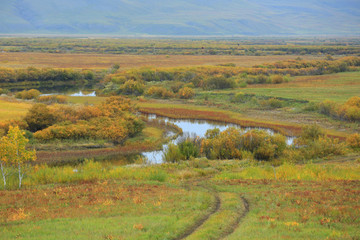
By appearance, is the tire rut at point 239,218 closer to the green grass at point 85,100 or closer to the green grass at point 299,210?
the green grass at point 299,210

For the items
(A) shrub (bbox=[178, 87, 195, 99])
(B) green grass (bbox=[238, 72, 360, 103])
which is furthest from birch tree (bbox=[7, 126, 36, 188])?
(A) shrub (bbox=[178, 87, 195, 99])

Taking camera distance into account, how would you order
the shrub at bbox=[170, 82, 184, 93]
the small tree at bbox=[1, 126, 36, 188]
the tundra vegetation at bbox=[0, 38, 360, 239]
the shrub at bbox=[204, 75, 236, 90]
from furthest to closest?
the shrub at bbox=[204, 75, 236, 90], the shrub at bbox=[170, 82, 184, 93], the small tree at bbox=[1, 126, 36, 188], the tundra vegetation at bbox=[0, 38, 360, 239]

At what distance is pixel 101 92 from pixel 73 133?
30.4 meters

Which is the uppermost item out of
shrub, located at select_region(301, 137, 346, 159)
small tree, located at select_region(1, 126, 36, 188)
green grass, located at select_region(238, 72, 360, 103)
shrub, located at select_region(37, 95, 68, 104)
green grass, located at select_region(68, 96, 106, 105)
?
small tree, located at select_region(1, 126, 36, 188)

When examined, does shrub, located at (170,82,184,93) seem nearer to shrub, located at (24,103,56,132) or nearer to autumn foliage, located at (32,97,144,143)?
autumn foliage, located at (32,97,144,143)

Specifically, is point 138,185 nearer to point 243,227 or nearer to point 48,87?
point 243,227

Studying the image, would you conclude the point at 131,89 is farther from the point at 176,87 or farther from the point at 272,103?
the point at 272,103

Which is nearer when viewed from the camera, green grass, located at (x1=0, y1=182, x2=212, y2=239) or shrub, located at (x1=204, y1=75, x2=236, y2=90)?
green grass, located at (x1=0, y1=182, x2=212, y2=239)

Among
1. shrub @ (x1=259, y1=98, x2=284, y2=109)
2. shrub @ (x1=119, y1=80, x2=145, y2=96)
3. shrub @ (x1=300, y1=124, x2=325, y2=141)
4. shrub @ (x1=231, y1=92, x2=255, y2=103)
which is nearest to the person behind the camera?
shrub @ (x1=300, y1=124, x2=325, y2=141)

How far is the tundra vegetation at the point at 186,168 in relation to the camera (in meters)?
13.0

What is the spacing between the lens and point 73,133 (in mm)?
34375

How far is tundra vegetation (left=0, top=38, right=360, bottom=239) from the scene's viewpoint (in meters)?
13.0

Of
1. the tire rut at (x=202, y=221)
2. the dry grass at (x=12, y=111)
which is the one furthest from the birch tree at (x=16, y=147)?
the dry grass at (x=12, y=111)

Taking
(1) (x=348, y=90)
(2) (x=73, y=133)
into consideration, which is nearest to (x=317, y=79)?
(1) (x=348, y=90)
